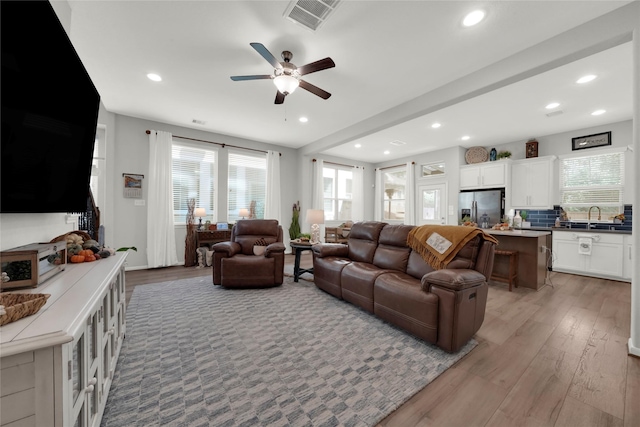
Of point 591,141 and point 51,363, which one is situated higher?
point 591,141

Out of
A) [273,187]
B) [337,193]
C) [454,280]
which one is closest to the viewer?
[454,280]

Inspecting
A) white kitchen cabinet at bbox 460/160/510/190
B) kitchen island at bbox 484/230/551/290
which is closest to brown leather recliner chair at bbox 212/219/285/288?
kitchen island at bbox 484/230/551/290

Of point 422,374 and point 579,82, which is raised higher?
point 579,82

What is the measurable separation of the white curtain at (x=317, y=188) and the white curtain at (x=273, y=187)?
1.09 m

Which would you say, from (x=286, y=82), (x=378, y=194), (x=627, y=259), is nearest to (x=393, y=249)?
(x=286, y=82)

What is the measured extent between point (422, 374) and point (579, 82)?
4111mm

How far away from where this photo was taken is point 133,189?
15.1 ft

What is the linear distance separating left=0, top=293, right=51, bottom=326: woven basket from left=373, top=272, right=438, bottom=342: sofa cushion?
2.25 m

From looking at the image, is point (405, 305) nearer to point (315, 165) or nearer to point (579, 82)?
point (579, 82)

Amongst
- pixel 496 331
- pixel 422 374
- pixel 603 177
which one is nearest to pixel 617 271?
pixel 603 177

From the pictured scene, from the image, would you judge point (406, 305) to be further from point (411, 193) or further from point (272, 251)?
point (411, 193)

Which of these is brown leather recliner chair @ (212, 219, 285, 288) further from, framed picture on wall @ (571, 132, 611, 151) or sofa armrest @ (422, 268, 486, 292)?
framed picture on wall @ (571, 132, 611, 151)

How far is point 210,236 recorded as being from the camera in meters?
5.00

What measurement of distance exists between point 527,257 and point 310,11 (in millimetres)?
4331
